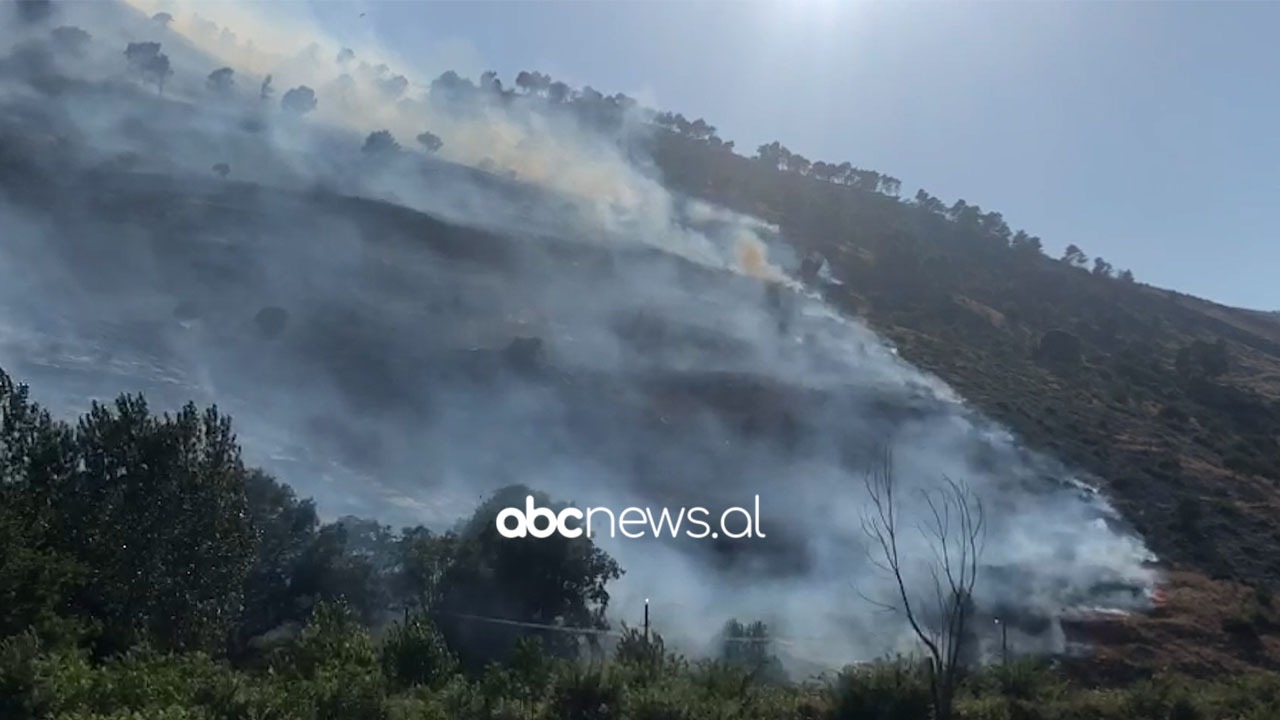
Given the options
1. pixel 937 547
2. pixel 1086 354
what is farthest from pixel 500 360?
pixel 1086 354

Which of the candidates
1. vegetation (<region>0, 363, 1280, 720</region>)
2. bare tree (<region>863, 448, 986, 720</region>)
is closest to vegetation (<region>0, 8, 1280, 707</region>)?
vegetation (<region>0, 363, 1280, 720</region>)

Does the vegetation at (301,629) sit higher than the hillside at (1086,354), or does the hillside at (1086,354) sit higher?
the hillside at (1086,354)

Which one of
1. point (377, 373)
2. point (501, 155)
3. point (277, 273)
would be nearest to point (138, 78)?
point (501, 155)

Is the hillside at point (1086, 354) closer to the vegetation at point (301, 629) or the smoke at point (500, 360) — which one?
the smoke at point (500, 360)

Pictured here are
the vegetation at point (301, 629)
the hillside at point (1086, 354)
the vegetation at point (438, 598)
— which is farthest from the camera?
the hillside at point (1086, 354)

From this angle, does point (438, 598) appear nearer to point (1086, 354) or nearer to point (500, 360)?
point (500, 360)

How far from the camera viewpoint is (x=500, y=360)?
50469 mm

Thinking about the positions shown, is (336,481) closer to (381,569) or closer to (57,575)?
(381,569)

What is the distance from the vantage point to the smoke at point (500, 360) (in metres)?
36.1

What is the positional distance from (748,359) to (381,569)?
2953 centimetres

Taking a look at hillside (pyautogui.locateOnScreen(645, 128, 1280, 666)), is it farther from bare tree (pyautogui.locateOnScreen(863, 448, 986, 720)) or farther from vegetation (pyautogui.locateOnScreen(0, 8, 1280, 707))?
bare tree (pyautogui.locateOnScreen(863, 448, 986, 720))

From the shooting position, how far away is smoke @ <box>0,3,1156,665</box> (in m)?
36.1

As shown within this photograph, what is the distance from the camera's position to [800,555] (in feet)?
119

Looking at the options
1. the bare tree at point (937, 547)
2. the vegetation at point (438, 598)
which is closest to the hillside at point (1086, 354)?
the vegetation at point (438, 598)
